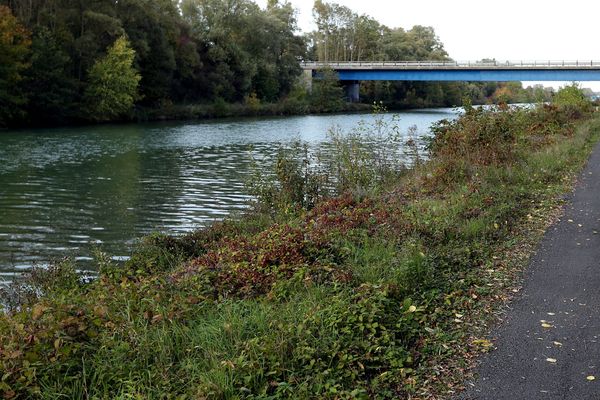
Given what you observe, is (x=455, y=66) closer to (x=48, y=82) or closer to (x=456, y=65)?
(x=456, y=65)

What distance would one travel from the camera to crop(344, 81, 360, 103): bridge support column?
101000 millimetres

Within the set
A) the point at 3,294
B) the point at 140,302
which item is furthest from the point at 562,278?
the point at 3,294

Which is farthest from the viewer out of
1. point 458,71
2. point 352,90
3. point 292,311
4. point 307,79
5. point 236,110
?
point 352,90

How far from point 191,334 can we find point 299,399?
4.99 feet

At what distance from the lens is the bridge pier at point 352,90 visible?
101000 mm

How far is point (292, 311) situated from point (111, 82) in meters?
54.5

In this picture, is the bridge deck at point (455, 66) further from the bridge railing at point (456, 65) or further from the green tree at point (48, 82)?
the green tree at point (48, 82)

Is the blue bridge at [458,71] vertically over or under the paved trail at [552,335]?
over

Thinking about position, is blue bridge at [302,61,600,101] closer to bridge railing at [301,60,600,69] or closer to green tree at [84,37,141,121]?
bridge railing at [301,60,600,69]

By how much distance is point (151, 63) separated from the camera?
67.2 meters

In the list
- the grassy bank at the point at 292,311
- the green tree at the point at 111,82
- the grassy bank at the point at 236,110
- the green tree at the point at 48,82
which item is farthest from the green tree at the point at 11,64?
the grassy bank at the point at 292,311

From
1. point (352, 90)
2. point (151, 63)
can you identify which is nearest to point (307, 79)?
point (352, 90)

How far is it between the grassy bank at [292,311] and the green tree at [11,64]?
43.2 meters

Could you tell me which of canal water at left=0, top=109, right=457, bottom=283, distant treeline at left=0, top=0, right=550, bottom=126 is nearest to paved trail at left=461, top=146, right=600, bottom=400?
canal water at left=0, top=109, right=457, bottom=283
